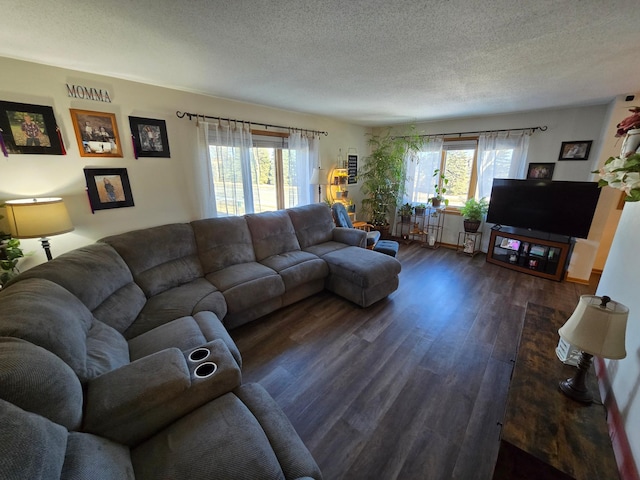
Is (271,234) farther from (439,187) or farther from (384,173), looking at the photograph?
(439,187)

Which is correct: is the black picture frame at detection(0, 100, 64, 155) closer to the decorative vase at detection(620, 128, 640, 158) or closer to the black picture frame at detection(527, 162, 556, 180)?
the decorative vase at detection(620, 128, 640, 158)

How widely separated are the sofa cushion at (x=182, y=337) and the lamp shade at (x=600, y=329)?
173 centimetres

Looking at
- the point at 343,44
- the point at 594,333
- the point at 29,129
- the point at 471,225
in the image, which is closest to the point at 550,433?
the point at 594,333

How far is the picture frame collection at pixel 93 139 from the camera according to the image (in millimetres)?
1881

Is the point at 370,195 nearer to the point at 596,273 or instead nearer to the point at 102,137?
the point at 596,273

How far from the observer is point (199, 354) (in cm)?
134

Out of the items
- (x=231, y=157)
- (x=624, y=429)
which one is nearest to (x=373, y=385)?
(x=624, y=429)

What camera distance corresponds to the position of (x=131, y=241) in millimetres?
2217

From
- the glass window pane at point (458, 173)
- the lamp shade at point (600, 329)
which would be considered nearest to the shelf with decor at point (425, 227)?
the glass window pane at point (458, 173)

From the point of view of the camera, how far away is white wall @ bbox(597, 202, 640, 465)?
3.09 feet

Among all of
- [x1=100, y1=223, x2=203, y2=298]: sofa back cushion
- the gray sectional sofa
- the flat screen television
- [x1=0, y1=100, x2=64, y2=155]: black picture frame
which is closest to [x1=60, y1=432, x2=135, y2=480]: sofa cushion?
the gray sectional sofa

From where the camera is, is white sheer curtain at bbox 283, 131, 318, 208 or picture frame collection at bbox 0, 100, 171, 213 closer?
picture frame collection at bbox 0, 100, 171, 213

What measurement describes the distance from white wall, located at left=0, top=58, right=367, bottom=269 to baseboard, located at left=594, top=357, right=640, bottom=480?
11.7ft

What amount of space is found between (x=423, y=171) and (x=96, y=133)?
4.85 meters
